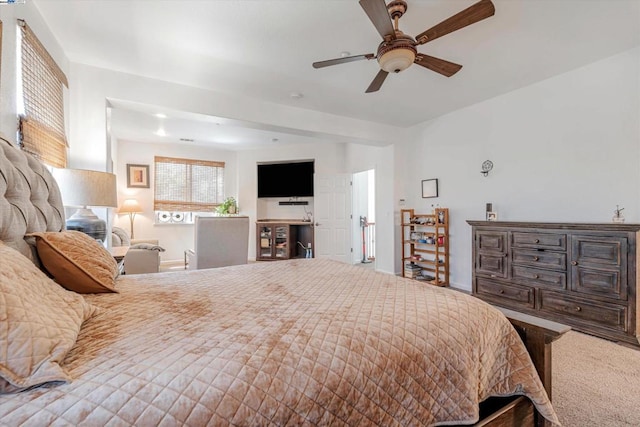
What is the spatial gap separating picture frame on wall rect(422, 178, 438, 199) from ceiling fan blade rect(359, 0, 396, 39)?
3.07m

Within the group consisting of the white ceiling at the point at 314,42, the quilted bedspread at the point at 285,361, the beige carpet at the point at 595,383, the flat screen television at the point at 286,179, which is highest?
the white ceiling at the point at 314,42

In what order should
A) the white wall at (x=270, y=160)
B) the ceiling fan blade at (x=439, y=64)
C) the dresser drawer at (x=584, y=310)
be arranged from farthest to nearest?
the white wall at (x=270, y=160) → the dresser drawer at (x=584, y=310) → the ceiling fan blade at (x=439, y=64)

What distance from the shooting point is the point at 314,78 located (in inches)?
125

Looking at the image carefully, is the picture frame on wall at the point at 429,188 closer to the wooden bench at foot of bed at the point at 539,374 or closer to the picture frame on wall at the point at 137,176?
the wooden bench at foot of bed at the point at 539,374

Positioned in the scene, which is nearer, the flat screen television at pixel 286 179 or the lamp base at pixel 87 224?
the lamp base at pixel 87 224

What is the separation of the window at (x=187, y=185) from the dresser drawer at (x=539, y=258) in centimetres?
596

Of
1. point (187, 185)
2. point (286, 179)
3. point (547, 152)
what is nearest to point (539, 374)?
point (547, 152)

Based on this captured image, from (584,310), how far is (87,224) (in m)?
4.43

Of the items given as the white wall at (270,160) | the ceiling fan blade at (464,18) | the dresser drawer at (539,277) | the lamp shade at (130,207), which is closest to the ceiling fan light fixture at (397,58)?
the ceiling fan blade at (464,18)

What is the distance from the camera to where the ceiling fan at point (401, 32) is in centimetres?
171

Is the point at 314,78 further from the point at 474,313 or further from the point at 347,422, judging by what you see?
the point at 347,422

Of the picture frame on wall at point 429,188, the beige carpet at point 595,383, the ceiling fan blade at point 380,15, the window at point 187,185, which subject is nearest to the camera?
the beige carpet at point 595,383

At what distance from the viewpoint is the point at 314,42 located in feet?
8.19

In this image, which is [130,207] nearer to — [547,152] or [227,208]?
[227,208]
